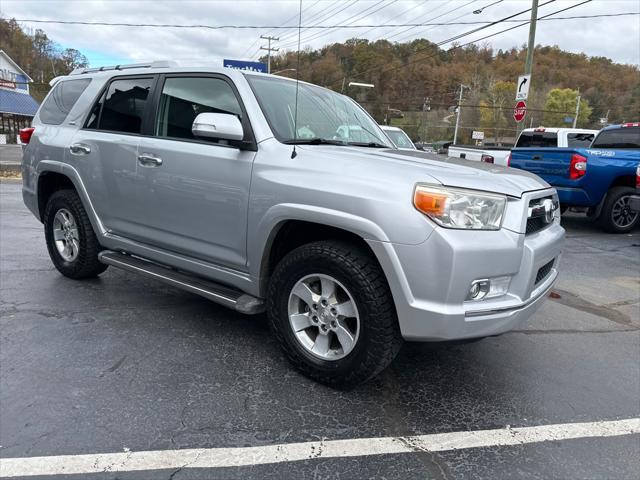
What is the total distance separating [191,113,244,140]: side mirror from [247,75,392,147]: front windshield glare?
0.28 meters

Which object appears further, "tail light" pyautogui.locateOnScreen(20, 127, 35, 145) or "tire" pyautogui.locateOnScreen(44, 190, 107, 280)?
"tail light" pyautogui.locateOnScreen(20, 127, 35, 145)

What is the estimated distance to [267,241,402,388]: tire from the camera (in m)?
2.70

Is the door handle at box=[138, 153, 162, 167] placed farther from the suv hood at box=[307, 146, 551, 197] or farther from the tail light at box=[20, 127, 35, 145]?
the tail light at box=[20, 127, 35, 145]

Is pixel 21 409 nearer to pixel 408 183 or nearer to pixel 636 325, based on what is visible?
pixel 408 183

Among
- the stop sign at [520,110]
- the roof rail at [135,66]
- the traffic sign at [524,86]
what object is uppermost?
the traffic sign at [524,86]

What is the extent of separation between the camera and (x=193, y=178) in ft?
11.4

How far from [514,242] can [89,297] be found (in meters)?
3.68

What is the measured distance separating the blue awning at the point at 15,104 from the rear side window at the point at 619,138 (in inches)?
1734

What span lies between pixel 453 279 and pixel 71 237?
386cm

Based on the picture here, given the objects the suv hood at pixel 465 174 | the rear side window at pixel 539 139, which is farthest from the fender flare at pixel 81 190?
the rear side window at pixel 539 139

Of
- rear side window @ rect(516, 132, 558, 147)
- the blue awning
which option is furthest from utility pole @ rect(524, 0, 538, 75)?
the blue awning

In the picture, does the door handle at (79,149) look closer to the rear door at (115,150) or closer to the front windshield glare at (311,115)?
the rear door at (115,150)

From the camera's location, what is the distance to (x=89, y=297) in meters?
4.53

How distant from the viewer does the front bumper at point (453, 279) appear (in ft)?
8.17
